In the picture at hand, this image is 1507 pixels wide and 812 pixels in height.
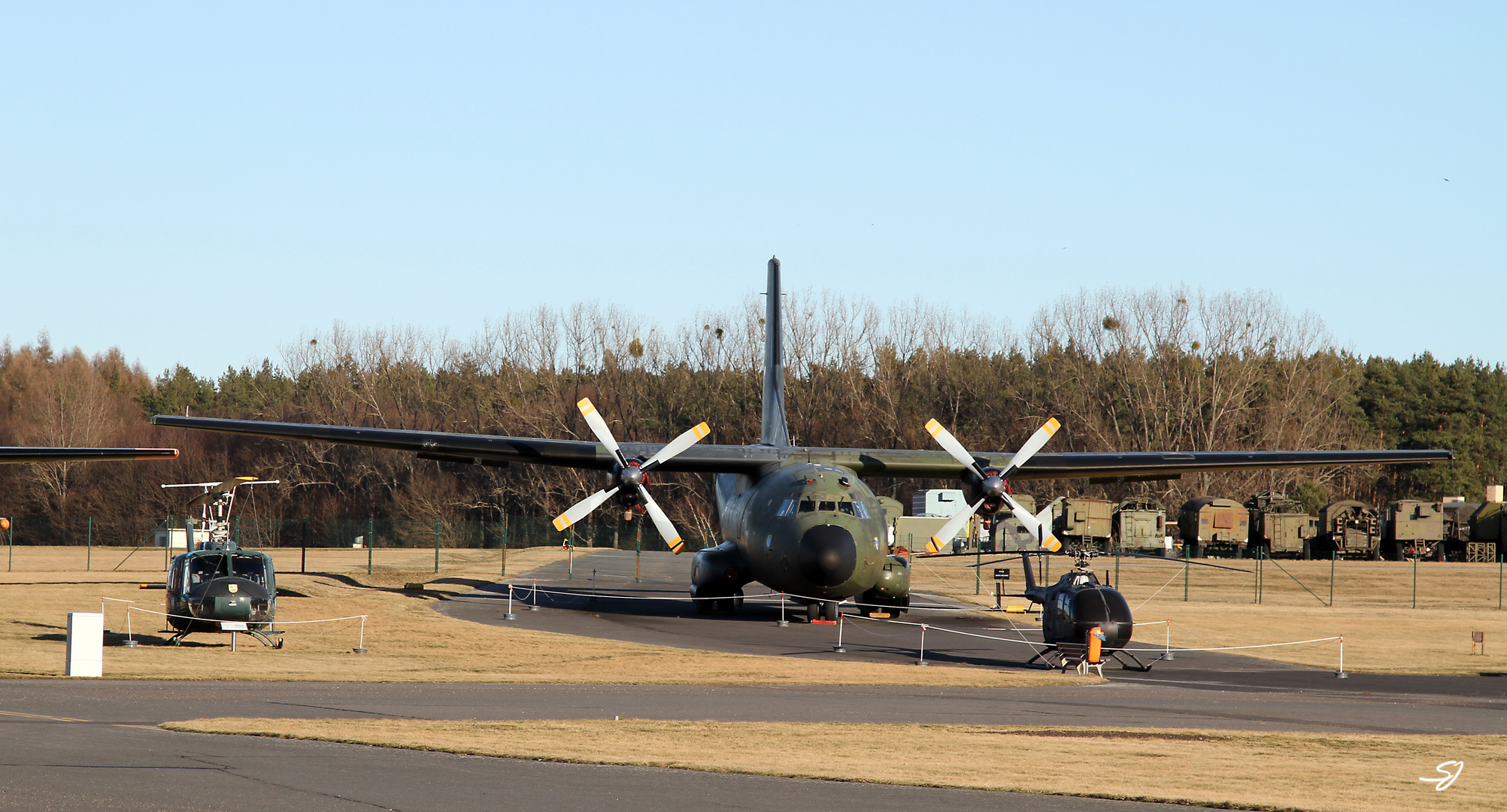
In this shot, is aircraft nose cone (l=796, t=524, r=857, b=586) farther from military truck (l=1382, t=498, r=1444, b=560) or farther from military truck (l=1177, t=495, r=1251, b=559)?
military truck (l=1382, t=498, r=1444, b=560)

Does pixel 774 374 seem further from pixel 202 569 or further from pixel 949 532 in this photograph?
pixel 202 569

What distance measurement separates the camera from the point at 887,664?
25.7 metres

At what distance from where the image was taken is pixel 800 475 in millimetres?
31641

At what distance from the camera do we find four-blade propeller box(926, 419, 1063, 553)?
2948 cm

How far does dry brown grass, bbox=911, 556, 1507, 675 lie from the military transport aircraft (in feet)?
16.0

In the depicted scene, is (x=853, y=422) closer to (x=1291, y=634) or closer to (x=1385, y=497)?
(x=1385, y=497)

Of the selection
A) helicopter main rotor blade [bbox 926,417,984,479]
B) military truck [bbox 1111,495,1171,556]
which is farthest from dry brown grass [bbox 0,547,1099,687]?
military truck [bbox 1111,495,1171,556]

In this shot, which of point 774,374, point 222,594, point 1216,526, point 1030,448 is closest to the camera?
point 222,594

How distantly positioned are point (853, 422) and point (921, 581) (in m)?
41.6

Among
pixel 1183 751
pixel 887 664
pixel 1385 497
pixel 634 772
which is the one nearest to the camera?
pixel 634 772

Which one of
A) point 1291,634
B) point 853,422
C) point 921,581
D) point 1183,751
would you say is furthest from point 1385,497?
point 1183,751

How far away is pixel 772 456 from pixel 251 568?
46.0 ft

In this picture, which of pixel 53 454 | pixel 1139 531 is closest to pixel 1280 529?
pixel 1139 531

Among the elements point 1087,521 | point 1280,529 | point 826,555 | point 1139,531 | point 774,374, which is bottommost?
point 1139,531
